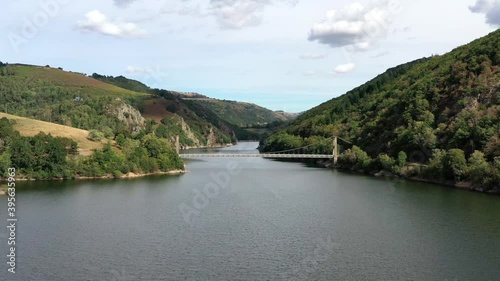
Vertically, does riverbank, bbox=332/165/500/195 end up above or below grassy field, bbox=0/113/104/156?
below

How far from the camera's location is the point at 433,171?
75625 millimetres

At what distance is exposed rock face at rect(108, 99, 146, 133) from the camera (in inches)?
6919

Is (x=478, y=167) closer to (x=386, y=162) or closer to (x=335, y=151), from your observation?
(x=386, y=162)

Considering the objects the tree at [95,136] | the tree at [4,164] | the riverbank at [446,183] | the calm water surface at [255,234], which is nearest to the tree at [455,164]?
the riverbank at [446,183]

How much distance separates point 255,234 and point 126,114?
5901 inches

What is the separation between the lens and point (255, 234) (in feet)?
137

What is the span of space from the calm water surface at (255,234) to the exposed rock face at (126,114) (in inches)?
4214

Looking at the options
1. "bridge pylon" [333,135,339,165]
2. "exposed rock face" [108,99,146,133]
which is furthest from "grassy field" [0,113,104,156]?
"exposed rock face" [108,99,146,133]

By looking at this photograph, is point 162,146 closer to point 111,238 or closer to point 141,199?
point 141,199

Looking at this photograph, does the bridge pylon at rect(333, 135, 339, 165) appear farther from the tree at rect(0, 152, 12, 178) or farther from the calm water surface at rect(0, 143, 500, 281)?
the tree at rect(0, 152, 12, 178)

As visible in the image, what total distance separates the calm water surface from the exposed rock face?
351ft

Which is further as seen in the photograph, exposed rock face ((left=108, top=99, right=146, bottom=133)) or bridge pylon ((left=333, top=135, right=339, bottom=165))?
exposed rock face ((left=108, top=99, right=146, bottom=133))

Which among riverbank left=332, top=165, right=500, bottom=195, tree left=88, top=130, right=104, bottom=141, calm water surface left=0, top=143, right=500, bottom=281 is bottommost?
calm water surface left=0, top=143, right=500, bottom=281

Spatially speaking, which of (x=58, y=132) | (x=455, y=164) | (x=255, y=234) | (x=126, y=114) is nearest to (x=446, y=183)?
(x=455, y=164)
